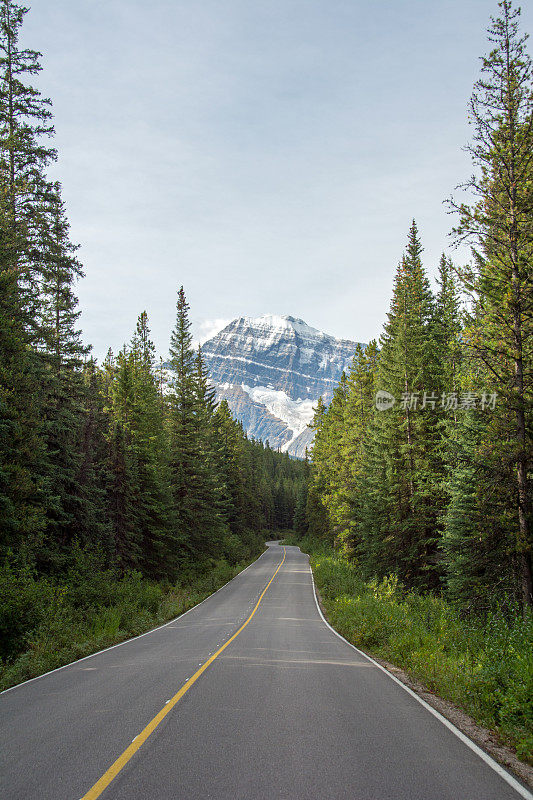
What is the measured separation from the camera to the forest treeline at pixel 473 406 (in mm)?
13062

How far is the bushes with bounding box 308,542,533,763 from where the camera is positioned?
6.01m

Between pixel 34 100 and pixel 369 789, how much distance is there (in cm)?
2465

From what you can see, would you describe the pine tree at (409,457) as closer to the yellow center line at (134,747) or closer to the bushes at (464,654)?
the bushes at (464,654)

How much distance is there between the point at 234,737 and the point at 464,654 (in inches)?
212

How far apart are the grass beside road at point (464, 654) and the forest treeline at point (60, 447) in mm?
9185

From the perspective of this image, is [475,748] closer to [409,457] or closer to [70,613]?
[70,613]

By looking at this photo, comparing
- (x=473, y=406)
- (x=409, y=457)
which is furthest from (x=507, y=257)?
(x=409, y=457)

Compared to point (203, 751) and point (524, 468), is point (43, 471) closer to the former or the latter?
point (203, 751)

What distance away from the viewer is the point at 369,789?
4.25 meters

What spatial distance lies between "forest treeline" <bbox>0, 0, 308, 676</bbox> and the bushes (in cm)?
922

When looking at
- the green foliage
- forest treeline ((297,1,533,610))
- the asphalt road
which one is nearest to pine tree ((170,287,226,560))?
the green foliage

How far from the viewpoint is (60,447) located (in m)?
18.9

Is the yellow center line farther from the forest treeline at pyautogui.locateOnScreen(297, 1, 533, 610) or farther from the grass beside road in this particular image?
the forest treeline at pyautogui.locateOnScreen(297, 1, 533, 610)

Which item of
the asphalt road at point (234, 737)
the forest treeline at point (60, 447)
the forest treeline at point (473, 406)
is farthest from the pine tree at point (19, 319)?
the forest treeline at point (473, 406)
